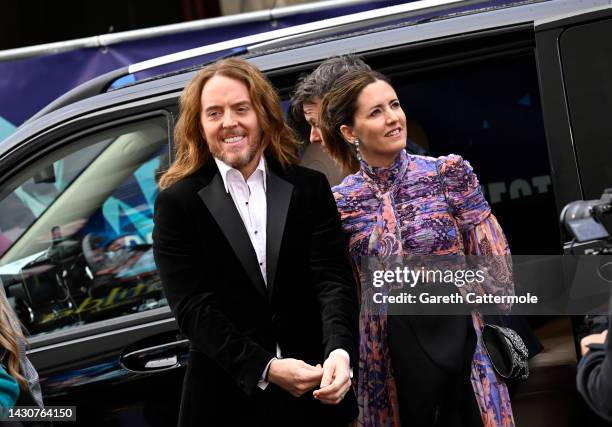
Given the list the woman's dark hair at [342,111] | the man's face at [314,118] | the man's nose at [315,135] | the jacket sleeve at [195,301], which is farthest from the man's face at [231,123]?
the man's nose at [315,135]

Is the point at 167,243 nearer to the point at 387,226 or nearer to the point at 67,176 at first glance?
the point at 387,226

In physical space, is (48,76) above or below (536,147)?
above

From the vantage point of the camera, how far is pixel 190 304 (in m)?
2.67

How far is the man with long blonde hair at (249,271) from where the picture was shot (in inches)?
105

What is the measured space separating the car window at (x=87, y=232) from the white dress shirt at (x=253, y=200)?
2.52ft

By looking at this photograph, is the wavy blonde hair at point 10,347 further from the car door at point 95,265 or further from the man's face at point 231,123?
the car door at point 95,265

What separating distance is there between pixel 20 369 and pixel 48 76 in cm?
339

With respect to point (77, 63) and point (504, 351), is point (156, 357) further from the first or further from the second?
point (77, 63)

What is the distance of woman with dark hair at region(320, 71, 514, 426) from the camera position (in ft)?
9.38

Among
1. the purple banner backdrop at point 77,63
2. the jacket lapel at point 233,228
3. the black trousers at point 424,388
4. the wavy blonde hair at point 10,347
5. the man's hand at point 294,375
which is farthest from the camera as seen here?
the purple banner backdrop at point 77,63

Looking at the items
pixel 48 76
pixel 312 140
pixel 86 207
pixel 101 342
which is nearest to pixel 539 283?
pixel 312 140

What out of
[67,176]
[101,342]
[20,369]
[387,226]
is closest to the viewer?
[20,369]

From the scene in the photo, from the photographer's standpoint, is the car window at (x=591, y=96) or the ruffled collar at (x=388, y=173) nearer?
the ruffled collar at (x=388, y=173)

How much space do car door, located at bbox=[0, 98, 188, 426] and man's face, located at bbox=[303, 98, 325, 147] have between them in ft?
1.45
